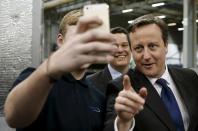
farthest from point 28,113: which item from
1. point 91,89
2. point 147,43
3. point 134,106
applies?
point 147,43

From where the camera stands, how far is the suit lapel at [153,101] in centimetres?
158

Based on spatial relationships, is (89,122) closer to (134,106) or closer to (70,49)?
(134,106)

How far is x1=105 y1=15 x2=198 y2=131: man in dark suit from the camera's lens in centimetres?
158

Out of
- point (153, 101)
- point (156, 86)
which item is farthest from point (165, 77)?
point (153, 101)

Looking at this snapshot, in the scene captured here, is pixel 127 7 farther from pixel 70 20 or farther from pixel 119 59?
pixel 70 20

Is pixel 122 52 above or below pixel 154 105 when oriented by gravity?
above

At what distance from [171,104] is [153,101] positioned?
0.30 ft

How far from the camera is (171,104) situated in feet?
5.49

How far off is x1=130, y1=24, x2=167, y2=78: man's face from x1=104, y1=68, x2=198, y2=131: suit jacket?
0.15 feet

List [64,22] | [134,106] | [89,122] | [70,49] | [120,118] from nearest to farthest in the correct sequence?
1. [70,49]
2. [134,106]
3. [120,118]
4. [89,122]
5. [64,22]

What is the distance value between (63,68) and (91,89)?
0.65 metres

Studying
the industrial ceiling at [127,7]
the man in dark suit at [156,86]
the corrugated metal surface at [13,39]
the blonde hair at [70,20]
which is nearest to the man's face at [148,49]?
the man in dark suit at [156,86]

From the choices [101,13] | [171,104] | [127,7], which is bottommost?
[171,104]

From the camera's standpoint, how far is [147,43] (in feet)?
5.65
